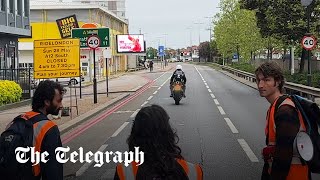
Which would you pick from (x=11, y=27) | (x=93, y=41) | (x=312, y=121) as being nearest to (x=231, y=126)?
(x=93, y=41)

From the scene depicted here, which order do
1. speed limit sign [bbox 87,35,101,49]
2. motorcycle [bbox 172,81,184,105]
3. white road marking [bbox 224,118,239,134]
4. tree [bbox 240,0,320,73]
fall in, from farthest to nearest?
1. tree [bbox 240,0,320,73]
2. speed limit sign [bbox 87,35,101,49]
3. motorcycle [bbox 172,81,184,105]
4. white road marking [bbox 224,118,239,134]

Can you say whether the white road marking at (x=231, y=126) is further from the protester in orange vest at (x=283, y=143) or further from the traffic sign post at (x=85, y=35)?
the traffic sign post at (x=85, y=35)

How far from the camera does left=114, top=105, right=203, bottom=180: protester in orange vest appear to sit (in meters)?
3.03

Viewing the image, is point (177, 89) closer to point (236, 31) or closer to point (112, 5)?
point (236, 31)

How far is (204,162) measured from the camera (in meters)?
9.35

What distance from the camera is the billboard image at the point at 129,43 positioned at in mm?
83250

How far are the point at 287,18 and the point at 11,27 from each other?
17745 millimetres

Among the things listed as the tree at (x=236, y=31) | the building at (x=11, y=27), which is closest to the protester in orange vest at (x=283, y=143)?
the building at (x=11, y=27)

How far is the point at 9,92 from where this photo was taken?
22.3m

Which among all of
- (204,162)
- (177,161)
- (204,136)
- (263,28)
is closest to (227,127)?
(204,136)

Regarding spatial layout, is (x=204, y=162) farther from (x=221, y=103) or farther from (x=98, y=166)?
(x=221, y=103)

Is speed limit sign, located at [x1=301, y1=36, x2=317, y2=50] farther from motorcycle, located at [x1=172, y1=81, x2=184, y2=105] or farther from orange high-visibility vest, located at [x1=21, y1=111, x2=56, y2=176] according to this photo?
orange high-visibility vest, located at [x1=21, y1=111, x2=56, y2=176]

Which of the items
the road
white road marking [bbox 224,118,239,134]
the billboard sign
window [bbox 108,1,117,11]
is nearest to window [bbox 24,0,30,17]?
the billboard sign

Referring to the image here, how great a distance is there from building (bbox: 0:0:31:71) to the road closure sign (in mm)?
14904
